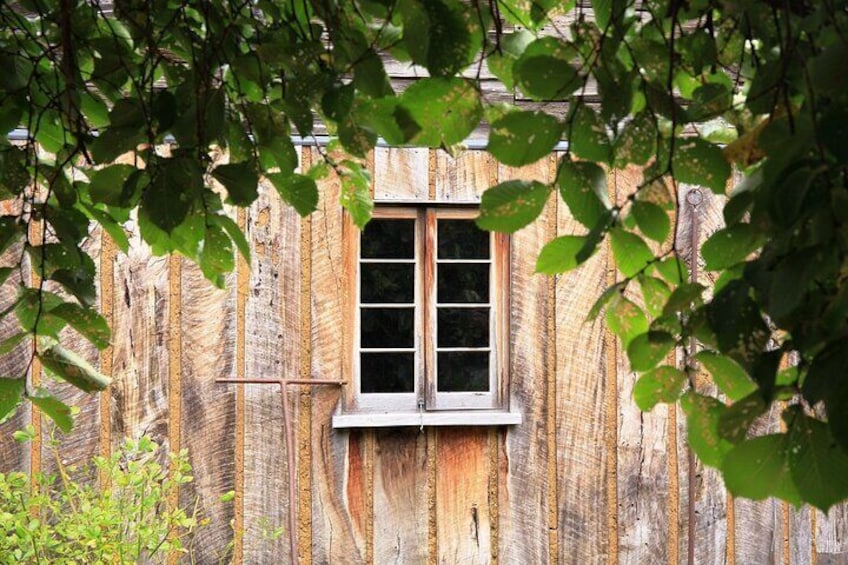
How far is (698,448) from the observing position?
3.21 ft

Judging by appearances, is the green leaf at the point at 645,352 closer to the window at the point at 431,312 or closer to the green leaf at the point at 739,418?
the green leaf at the point at 739,418

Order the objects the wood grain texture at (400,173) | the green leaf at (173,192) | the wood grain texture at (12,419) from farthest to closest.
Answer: the wood grain texture at (400,173)
the wood grain texture at (12,419)
the green leaf at (173,192)

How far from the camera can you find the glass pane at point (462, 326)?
4.19m

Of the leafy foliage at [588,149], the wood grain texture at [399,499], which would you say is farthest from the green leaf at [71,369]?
the wood grain texture at [399,499]

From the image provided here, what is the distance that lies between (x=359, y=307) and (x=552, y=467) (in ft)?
2.81

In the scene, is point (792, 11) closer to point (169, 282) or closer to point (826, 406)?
point (826, 406)

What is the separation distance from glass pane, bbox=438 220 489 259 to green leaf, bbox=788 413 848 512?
340 centimetres

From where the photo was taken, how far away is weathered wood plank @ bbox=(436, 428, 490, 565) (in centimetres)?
404

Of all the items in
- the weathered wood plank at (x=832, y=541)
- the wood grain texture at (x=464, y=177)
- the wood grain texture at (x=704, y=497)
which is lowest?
the weathered wood plank at (x=832, y=541)

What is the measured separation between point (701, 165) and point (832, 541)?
3.54 metres

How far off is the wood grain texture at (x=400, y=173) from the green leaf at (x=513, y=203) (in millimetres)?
3036

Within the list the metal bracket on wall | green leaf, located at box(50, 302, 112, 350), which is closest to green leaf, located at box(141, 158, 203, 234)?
green leaf, located at box(50, 302, 112, 350)

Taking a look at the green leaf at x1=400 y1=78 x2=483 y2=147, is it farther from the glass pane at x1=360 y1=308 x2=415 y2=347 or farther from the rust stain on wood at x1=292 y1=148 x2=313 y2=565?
the glass pane at x1=360 y1=308 x2=415 y2=347

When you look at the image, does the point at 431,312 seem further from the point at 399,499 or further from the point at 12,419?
the point at 12,419
